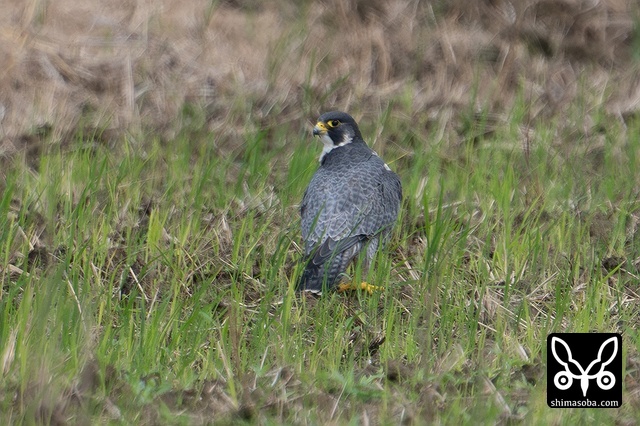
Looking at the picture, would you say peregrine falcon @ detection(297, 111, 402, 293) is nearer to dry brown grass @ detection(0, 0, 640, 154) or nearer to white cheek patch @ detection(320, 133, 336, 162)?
white cheek patch @ detection(320, 133, 336, 162)

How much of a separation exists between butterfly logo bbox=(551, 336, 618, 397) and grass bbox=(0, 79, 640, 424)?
0.09 m

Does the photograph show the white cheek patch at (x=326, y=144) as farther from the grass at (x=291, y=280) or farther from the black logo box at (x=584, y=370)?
the black logo box at (x=584, y=370)

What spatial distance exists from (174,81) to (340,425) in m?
5.21

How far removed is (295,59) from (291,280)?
3.84 metres

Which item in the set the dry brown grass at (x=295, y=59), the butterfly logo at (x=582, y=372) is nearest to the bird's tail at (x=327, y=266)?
the butterfly logo at (x=582, y=372)

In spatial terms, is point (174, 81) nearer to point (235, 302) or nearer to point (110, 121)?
point (110, 121)

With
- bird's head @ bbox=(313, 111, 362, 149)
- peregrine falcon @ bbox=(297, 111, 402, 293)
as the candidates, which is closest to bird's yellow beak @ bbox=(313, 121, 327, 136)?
bird's head @ bbox=(313, 111, 362, 149)

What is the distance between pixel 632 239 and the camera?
6.50 meters

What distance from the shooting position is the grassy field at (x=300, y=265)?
170 inches

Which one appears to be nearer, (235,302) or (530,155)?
(235,302)

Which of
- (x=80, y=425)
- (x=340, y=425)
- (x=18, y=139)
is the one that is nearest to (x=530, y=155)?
(x=18, y=139)

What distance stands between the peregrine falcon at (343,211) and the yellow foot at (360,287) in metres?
0.01

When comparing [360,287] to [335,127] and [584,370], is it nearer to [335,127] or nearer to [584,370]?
[584,370]

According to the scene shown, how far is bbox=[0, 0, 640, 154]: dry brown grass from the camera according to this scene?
336 inches
